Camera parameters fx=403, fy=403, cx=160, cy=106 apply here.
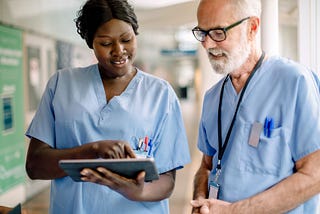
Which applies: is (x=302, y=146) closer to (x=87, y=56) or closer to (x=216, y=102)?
(x=216, y=102)

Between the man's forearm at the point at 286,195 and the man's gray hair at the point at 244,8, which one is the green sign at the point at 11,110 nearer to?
the man's gray hair at the point at 244,8

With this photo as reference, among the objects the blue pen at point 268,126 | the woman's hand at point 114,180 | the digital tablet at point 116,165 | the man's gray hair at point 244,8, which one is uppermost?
the man's gray hair at point 244,8

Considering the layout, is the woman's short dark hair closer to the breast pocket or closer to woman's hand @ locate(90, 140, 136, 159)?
woman's hand @ locate(90, 140, 136, 159)

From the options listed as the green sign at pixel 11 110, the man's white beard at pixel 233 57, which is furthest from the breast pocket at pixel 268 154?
the green sign at pixel 11 110

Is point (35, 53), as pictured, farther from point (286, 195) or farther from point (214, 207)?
point (286, 195)

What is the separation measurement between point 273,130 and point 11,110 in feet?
9.50

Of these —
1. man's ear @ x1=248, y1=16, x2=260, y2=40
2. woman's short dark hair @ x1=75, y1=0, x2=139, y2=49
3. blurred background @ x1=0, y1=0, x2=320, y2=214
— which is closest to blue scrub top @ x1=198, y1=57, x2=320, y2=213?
man's ear @ x1=248, y1=16, x2=260, y2=40

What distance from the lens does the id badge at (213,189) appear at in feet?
4.38

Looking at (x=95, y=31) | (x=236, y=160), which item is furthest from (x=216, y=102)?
(x=95, y=31)

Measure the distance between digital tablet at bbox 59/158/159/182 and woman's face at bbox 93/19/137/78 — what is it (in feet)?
1.39

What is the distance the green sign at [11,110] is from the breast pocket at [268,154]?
2653 mm

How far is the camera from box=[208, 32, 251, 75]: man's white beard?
4.25ft

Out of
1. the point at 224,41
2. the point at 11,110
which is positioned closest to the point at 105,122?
the point at 224,41

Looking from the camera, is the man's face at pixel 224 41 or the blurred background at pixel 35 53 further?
the blurred background at pixel 35 53
